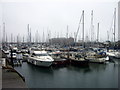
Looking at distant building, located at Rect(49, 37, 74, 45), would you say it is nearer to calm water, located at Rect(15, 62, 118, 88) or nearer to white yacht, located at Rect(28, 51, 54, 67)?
white yacht, located at Rect(28, 51, 54, 67)

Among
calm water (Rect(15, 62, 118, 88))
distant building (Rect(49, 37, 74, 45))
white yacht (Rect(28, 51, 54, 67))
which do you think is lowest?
calm water (Rect(15, 62, 118, 88))

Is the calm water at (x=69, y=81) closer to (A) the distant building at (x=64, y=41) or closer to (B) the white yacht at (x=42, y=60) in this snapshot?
(B) the white yacht at (x=42, y=60)

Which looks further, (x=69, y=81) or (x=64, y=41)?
(x=64, y=41)

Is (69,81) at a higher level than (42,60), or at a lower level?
lower

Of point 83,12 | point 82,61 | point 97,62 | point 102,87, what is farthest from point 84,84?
point 83,12

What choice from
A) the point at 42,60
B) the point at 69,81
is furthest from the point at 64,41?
Answer: the point at 69,81

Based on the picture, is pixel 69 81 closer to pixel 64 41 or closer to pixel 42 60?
pixel 42 60

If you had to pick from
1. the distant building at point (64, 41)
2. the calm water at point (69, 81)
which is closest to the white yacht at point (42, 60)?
the calm water at point (69, 81)

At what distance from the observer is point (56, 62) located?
784 inches

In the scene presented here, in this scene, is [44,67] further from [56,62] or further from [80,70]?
[80,70]

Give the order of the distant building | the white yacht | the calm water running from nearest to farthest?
the calm water < the white yacht < the distant building

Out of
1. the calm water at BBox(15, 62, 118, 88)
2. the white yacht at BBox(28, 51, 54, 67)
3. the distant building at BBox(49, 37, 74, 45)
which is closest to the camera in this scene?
the calm water at BBox(15, 62, 118, 88)

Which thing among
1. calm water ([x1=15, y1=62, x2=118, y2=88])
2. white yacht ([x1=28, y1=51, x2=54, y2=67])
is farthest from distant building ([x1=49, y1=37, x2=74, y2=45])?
calm water ([x1=15, y1=62, x2=118, y2=88])

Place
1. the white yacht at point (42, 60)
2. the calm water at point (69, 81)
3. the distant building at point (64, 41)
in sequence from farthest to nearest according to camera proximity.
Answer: the distant building at point (64, 41) → the white yacht at point (42, 60) → the calm water at point (69, 81)
